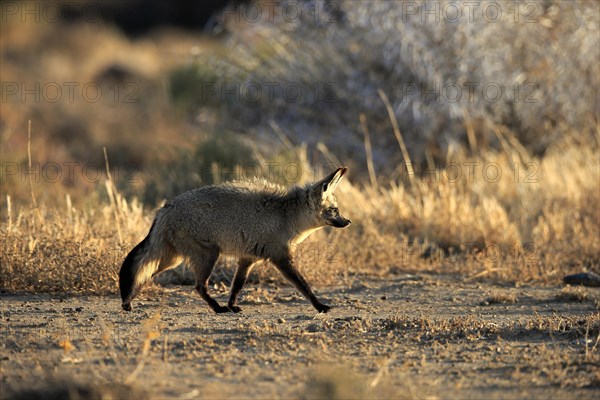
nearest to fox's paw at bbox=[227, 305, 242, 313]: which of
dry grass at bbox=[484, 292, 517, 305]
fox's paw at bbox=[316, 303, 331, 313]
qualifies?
fox's paw at bbox=[316, 303, 331, 313]

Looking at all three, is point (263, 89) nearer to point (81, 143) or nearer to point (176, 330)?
point (81, 143)

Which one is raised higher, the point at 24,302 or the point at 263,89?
the point at 263,89

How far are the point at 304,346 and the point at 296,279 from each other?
1.42m

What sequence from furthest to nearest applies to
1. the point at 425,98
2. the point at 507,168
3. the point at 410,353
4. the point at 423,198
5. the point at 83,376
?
the point at 425,98, the point at 507,168, the point at 423,198, the point at 410,353, the point at 83,376

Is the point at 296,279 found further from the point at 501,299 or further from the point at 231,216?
the point at 501,299

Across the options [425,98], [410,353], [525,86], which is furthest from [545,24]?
[410,353]

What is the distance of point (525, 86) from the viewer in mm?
14961

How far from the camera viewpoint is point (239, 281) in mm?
8570

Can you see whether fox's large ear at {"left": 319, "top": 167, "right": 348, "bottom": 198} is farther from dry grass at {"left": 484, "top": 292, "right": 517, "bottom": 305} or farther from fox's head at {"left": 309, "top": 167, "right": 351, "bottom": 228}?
dry grass at {"left": 484, "top": 292, "right": 517, "bottom": 305}

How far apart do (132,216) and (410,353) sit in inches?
170

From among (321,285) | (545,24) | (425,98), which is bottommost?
(321,285)

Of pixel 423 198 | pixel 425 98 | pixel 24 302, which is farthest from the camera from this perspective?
pixel 425 98

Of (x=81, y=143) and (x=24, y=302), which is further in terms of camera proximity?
(x=81, y=143)

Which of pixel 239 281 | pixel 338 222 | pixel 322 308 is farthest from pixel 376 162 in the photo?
pixel 322 308
